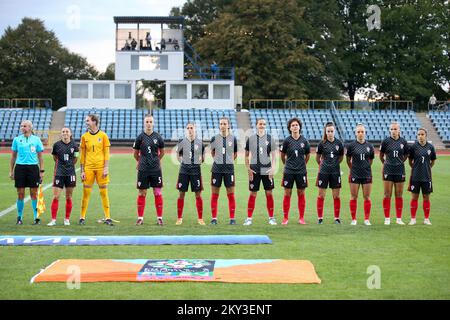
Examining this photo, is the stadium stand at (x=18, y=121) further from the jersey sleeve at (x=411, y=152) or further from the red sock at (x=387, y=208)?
the jersey sleeve at (x=411, y=152)

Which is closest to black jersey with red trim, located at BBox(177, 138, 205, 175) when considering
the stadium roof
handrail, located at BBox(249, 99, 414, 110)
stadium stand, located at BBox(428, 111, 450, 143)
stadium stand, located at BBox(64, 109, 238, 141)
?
stadium stand, located at BBox(64, 109, 238, 141)

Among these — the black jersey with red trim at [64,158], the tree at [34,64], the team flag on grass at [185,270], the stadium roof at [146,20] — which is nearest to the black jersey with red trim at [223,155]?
the black jersey with red trim at [64,158]

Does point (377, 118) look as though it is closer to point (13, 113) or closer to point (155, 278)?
point (13, 113)

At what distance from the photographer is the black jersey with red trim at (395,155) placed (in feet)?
44.1

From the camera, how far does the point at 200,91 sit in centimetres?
5238

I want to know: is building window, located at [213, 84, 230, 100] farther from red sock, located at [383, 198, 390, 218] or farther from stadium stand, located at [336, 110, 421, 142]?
red sock, located at [383, 198, 390, 218]

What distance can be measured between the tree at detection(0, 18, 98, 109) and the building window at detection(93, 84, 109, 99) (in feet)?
58.7

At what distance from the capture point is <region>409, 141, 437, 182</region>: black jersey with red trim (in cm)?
1345

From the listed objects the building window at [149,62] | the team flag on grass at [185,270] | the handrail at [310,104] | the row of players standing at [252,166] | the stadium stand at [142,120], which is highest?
the building window at [149,62]

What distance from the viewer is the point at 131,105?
52.1 meters

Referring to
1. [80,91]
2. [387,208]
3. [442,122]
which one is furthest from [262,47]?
[387,208]

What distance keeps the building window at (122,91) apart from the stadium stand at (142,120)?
1.42 metres

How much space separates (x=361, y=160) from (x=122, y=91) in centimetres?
4021
